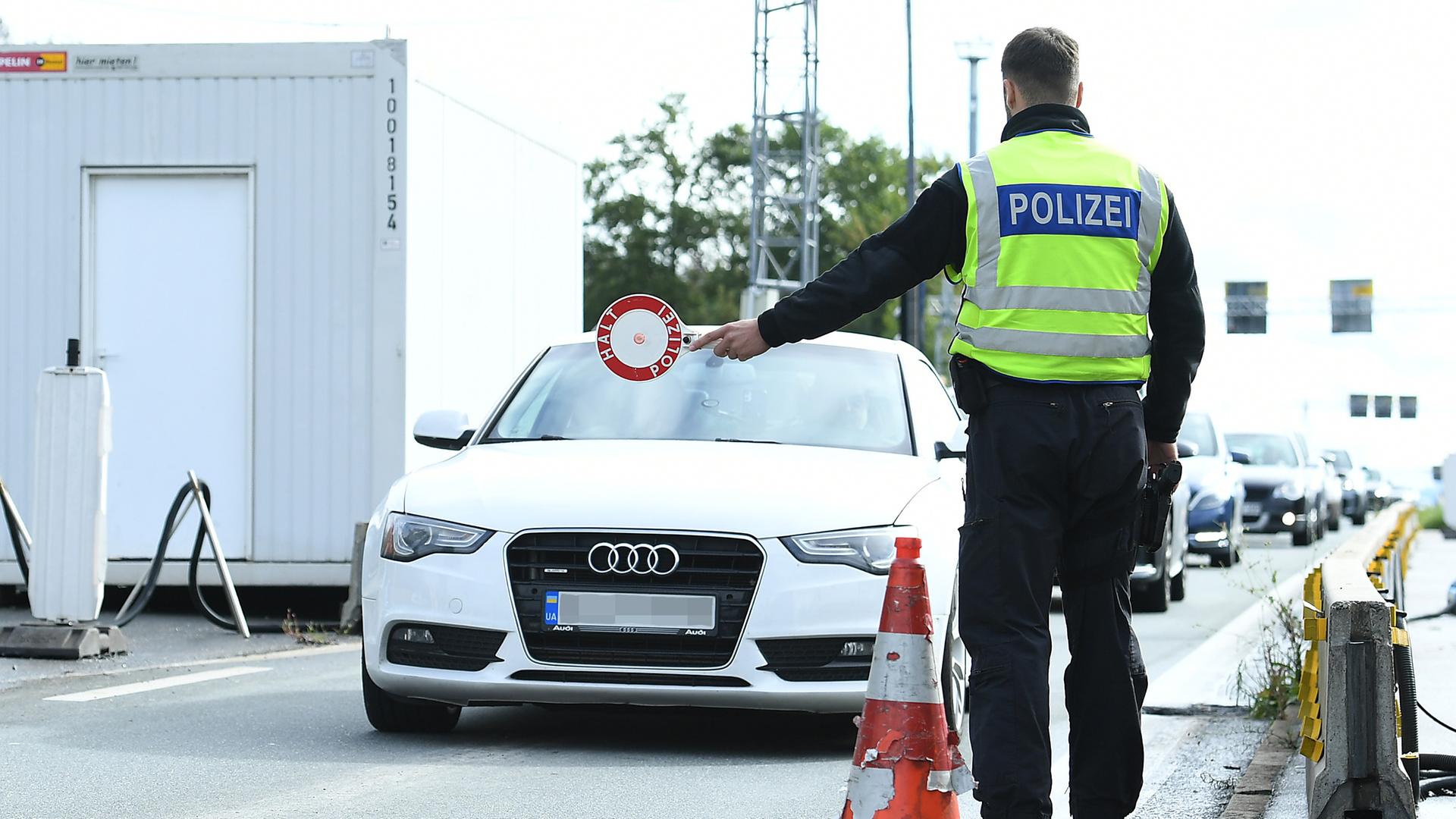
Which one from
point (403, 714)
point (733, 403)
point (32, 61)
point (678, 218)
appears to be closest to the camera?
point (403, 714)

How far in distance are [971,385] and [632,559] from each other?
213 centimetres

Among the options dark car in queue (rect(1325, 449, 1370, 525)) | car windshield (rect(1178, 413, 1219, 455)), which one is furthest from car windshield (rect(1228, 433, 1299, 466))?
dark car in queue (rect(1325, 449, 1370, 525))

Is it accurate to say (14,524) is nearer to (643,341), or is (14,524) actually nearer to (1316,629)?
(643,341)

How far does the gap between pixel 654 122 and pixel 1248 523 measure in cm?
4655

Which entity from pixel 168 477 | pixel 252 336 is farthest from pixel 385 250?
pixel 168 477

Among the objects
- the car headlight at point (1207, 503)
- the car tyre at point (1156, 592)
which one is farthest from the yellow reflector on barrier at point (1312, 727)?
the car headlight at point (1207, 503)

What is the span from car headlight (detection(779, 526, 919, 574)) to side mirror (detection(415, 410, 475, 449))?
1730mm

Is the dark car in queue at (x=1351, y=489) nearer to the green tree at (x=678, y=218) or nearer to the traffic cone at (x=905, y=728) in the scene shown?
the green tree at (x=678, y=218)

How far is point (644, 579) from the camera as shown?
6203 mm

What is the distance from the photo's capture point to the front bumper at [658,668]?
244 inches

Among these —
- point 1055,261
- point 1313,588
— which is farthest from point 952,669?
point 1055,261

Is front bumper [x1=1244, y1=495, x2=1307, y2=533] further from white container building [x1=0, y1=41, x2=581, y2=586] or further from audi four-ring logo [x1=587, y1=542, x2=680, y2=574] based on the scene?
audi four-ring logo [x1=587, y1=542, x2=680, y2=574]

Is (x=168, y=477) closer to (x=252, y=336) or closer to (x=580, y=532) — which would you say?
(x=252, y=336)

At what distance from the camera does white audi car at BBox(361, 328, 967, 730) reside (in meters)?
6.20
